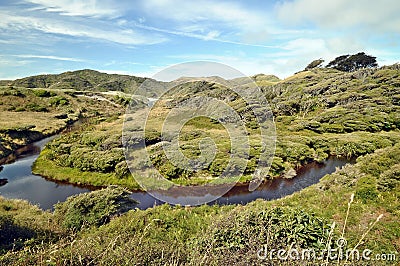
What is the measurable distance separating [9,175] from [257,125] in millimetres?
23617

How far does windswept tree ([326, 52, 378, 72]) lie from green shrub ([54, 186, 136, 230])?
7445 cm

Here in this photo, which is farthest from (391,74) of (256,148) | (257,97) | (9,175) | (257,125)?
(9,175)

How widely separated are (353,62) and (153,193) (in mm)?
75094

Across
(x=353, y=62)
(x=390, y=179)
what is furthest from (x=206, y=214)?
(x=353, y=62)

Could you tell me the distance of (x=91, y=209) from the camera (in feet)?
33.4

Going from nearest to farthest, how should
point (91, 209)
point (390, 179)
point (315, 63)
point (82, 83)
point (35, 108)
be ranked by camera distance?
point (390, 179) < point (91, 209) < point (35, 108) < point (315, 63) < point (82, 83)

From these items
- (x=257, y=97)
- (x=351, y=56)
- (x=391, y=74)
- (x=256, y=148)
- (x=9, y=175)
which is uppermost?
(x=351, y=56)

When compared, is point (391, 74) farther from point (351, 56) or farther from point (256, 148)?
point (256, 148)

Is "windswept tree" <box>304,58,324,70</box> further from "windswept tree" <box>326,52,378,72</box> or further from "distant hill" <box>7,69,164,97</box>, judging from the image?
"distant hill" <box>7,69,164,97</box>

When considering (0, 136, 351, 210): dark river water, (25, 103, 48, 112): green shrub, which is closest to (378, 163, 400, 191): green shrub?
(0, 136, 351, 210): dark river water

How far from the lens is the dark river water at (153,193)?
15.1 metres

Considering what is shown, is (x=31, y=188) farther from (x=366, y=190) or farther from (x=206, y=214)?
(x=366, y=190)

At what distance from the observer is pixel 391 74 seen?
2052 inches

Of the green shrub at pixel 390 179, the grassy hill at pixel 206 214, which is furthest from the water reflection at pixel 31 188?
the green shrub at pixel 390 179
